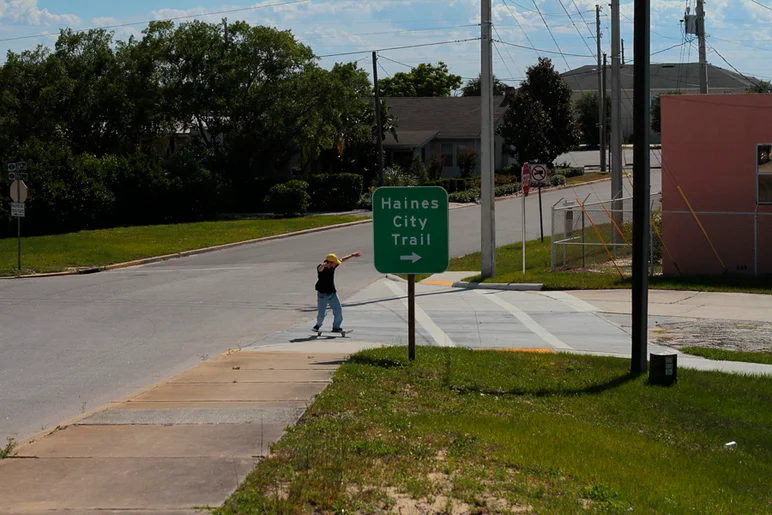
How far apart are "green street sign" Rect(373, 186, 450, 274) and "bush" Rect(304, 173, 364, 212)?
39.5 m

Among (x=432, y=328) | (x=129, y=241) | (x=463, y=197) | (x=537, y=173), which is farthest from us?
(x=463, y=197)

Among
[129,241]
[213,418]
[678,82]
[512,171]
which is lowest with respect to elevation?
[213,418]

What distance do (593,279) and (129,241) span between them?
20.1 m

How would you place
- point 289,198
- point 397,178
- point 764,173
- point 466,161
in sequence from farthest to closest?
point 466,161
point 397,178
point 289,198
point 764,173

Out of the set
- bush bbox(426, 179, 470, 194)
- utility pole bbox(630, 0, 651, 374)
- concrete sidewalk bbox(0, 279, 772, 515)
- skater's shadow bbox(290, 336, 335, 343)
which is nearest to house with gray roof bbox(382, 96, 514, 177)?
bush bbox(426, 179, 470, 194)

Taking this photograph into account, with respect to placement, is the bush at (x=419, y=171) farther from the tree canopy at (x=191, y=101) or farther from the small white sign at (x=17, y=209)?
the small white sign at (x=17, y=209)

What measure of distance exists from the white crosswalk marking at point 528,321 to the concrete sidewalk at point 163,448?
5.74m

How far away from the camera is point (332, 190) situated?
50.3 meters

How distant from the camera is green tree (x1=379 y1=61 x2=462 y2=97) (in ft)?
347

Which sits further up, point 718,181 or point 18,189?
point 18,189

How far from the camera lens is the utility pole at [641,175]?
11.3 meters

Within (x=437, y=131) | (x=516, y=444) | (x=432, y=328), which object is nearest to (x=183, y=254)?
(x=432, y=328)

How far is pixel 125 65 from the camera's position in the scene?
48.4 metres

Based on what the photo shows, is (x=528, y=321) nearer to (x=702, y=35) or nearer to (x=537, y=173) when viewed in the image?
(x=537, y=173)
